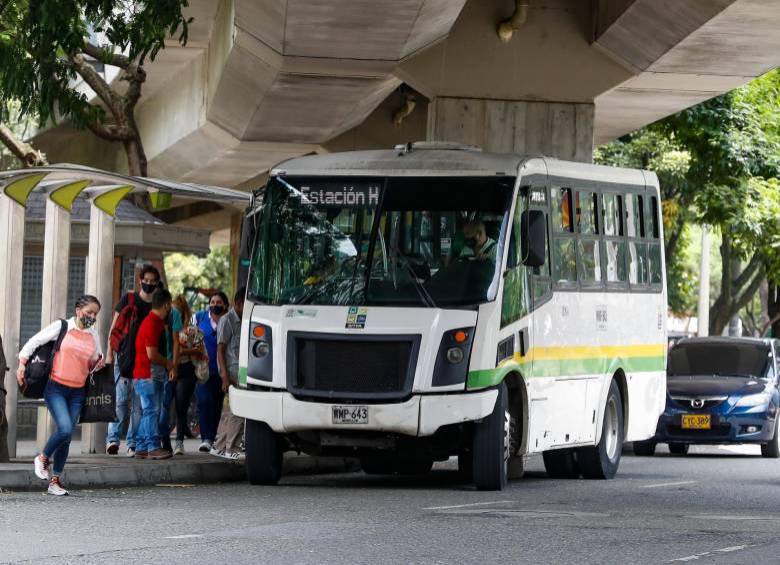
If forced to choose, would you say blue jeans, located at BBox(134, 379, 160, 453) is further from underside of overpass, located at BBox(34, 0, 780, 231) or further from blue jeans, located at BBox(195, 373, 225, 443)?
underside of overpass, located at BBox(34, 0, 780, 231)

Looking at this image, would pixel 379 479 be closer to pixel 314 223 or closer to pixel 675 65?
pixel 314 223

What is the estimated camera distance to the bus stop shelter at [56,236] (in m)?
17.2

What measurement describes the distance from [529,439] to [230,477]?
3252mm

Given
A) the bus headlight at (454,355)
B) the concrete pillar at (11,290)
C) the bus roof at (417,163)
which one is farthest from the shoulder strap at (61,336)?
the bus headlight at (454,355)

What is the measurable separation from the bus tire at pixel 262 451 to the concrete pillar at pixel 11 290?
2.68m

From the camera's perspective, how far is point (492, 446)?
15.7 meters

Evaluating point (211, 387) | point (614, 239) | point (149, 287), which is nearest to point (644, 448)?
point (614, 239)

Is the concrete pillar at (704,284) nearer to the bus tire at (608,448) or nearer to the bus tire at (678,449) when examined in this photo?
the bus tire at (678,449)

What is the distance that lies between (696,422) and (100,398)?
11116 millimetres

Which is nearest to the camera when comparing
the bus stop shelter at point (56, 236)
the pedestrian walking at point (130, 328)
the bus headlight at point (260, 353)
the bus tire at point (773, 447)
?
the bus headlight at point (260, 353)

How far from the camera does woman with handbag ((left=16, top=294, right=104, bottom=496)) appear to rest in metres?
14.8

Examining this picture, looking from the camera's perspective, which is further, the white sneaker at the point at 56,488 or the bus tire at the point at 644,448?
the bus tire at the point at 644,448

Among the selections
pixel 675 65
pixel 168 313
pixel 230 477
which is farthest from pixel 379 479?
pixel 675 65

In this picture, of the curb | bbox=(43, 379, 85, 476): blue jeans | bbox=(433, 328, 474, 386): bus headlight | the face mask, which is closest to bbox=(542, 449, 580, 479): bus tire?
the curb
